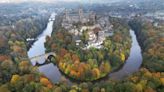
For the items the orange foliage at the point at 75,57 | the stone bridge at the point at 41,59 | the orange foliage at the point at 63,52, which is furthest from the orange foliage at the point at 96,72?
the stone bridge at the point at 41,59

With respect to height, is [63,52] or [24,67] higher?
[63,52]

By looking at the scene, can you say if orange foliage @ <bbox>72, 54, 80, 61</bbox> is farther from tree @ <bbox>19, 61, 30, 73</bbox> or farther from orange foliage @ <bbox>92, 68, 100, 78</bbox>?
tree @ <bbox>19, 61, 30, 73</bbox>

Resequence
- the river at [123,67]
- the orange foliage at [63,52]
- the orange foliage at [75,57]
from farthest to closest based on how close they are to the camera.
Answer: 1. the orange foliage at [63,52]
2. the orange foliage at [75,57]
3. the river at [123,67]

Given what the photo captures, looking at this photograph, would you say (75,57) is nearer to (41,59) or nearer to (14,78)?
(41,59)

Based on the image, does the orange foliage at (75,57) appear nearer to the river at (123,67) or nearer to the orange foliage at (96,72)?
the river at (123,67)

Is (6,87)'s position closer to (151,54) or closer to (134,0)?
(151,54)

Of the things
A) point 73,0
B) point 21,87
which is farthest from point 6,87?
point 73,0

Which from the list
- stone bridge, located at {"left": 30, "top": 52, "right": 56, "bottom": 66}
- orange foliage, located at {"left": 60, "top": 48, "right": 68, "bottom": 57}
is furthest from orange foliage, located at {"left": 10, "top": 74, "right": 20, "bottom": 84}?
stone bridge, located at {"left": 30, "top": 52, "right": 56, "bottom": 66}

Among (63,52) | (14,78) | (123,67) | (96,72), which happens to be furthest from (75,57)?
(14,78)

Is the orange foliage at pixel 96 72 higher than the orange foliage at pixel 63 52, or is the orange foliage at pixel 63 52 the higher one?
the orange foliage at pixel 63 52
